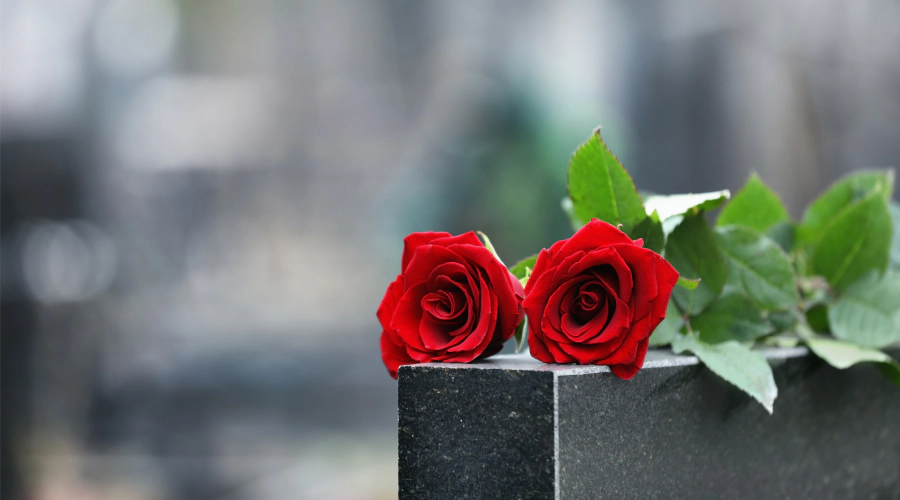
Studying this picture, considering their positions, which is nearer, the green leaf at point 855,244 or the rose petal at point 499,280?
the rose petal at point 499,280

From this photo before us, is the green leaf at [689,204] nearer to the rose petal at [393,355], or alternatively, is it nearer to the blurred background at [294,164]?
the rose petal at [393,355]

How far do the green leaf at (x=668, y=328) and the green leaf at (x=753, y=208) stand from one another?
14 centimetres

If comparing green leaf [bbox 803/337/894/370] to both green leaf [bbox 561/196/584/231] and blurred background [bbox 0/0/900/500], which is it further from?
blurred background [bbox 0/0/900/500]

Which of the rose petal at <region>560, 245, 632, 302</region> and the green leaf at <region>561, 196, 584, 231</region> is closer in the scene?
the rose petal at <region>560, 245, 632, 302</region>

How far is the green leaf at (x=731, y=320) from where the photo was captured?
375mm

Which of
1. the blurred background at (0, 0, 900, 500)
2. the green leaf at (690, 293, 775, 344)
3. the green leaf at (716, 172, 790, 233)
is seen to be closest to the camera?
the green leaf at (690, 293, 775, 344)

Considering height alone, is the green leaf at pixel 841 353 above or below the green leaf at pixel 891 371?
above

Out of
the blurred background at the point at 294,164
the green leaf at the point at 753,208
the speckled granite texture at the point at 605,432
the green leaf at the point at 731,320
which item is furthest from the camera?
the blurred background at the point at 294,164

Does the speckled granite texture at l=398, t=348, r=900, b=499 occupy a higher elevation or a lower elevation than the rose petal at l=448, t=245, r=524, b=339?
lower

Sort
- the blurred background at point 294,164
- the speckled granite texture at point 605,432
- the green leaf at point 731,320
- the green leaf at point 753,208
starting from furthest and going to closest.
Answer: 1. the blurred background at point 294,164
2. the green leaf at point 753,208
3. the green leaf at point 731,320
4. the speckled granite texture at point 605,432

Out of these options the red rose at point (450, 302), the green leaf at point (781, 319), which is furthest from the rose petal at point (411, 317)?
the green leaf at point (781, 319)

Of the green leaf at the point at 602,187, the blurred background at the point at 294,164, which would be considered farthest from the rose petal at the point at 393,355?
the blurred background at the point at 294,164

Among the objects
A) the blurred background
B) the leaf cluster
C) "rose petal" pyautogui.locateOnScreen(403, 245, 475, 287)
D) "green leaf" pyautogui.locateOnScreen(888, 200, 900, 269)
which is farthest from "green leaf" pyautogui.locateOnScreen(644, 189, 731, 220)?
the blurred background

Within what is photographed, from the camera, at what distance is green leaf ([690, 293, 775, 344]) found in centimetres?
38
